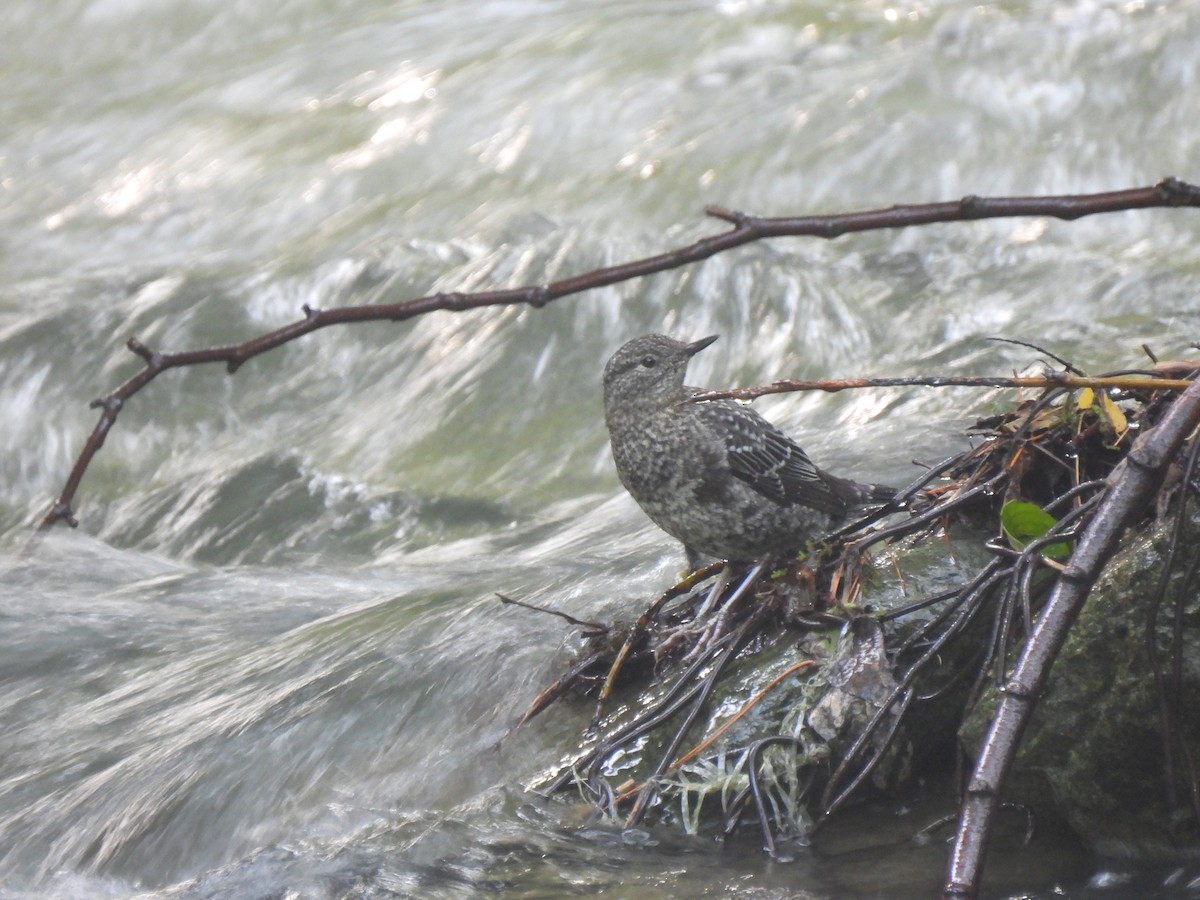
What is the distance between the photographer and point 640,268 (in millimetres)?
1511

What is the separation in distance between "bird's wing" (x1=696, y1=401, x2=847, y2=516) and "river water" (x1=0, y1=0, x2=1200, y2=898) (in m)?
0.65

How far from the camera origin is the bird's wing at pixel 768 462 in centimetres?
448

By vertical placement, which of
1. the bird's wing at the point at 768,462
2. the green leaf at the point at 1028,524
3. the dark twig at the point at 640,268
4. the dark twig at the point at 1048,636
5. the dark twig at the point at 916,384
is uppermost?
the dark twig at the point at 640,268

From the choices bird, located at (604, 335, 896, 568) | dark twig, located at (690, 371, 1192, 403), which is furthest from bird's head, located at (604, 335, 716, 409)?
dark twig, located at (690, 371, 1192, 403)

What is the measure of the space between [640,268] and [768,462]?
3.11 meters

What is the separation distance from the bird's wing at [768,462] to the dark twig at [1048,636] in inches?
104

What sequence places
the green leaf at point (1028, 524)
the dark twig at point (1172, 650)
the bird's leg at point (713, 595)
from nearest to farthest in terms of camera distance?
the dark twig at point (1172, 650) → the green leaf at point (1028, 524) → the bird's leg at point (713, 595)

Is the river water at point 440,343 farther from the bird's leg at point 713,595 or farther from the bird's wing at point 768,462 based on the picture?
the bird's wing at point 768,462

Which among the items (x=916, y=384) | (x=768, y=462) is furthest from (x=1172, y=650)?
(x=768, y=462)

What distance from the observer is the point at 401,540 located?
8.09 metres

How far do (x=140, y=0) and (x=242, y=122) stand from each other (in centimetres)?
438

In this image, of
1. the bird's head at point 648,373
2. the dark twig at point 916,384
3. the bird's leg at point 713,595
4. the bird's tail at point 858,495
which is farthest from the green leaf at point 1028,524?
the bird's head at point 648,373

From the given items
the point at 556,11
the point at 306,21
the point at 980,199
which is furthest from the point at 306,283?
the point at 980,199

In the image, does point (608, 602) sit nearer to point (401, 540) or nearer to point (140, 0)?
point (401, 540)
